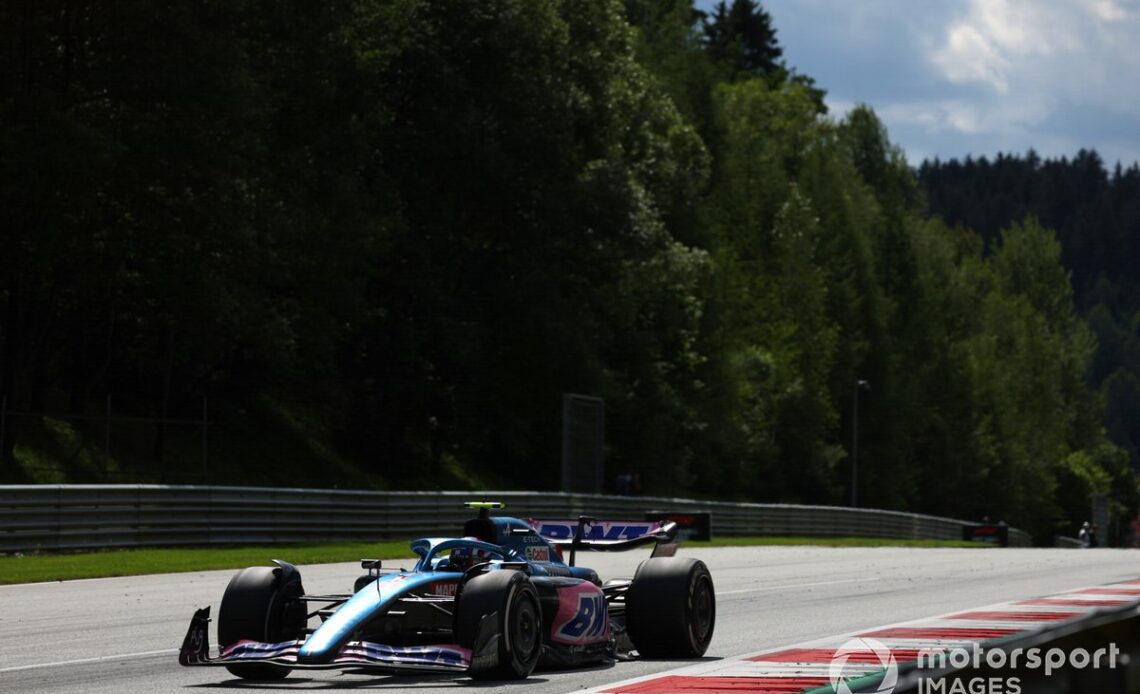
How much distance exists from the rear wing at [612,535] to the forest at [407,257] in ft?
56.7

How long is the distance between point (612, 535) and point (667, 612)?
194 cm

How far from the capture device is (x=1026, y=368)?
107250 millimetres

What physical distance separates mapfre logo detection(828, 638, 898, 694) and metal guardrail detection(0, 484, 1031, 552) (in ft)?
41.3

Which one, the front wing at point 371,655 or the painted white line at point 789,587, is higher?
the front wing at point 371,655

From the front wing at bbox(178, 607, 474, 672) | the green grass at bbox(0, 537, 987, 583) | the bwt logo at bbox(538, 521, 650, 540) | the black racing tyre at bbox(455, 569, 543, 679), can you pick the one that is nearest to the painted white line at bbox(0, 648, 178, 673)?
the front wing at bbox(178, 607, 474, 672)

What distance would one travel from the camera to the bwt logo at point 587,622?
10992 millimetres

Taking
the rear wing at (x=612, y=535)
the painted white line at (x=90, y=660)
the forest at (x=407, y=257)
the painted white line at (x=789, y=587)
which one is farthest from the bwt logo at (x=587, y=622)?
the forest at (x=407, y=257)

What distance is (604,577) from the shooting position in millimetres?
21484

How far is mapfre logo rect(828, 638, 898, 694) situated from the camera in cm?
1047

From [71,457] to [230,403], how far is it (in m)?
10.5

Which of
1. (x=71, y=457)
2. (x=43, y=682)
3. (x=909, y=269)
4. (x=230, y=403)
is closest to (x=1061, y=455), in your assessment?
(x=909, y=269)

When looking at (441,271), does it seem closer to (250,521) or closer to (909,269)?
(250,521)

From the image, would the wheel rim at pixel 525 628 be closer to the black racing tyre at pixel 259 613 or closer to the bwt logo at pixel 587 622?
the bwt logo at pixel 587 622

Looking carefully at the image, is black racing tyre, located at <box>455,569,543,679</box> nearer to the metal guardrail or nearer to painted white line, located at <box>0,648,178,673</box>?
painted white line, located at <box>0,648,178,673</box>
